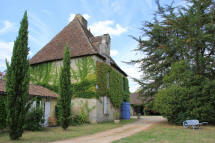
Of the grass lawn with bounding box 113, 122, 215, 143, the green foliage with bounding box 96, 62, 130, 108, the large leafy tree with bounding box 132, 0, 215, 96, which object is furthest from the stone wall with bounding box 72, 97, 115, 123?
the grass lawn with bounding box 113, 122, 215, 143

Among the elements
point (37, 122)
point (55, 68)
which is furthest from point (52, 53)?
point (37, 122)

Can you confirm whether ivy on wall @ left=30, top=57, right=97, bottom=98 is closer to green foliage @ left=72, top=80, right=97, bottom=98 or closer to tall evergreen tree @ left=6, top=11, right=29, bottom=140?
green foliage @ left=72, top=80, right=97, bottom=98

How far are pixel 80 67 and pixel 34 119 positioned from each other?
6.95 metres

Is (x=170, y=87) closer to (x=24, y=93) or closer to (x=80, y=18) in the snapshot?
(x=24, y=93)

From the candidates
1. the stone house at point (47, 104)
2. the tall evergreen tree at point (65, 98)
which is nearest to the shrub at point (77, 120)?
the stone house at point (47, 104)

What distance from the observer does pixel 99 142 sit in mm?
7562

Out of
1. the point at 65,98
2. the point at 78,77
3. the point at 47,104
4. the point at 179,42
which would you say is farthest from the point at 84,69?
the point at 179,42

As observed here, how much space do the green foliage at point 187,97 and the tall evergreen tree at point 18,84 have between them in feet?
34.5

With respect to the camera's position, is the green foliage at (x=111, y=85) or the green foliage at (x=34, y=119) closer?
the green foliage at (x=34, y=119)

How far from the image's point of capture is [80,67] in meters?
17.4

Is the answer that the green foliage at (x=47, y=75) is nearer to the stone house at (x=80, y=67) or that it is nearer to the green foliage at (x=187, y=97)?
the stone house at (x=80, y=67)

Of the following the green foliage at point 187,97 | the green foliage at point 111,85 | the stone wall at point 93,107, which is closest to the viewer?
the green foliage at point 187,97

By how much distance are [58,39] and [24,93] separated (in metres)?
13.0

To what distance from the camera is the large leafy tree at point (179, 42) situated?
45.0 feet
